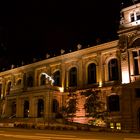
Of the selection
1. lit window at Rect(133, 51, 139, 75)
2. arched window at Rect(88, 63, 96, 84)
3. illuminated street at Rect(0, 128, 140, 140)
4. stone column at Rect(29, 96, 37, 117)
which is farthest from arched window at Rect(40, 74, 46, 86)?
illuminated street at Rect(0, 128, 140, 140)

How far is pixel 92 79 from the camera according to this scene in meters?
45.5

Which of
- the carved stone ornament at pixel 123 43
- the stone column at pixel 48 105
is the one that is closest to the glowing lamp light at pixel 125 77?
the carved stone ornament at pixel 123 43

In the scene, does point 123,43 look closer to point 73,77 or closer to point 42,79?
point 73,77

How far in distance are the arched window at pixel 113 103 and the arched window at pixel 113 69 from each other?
126 inches

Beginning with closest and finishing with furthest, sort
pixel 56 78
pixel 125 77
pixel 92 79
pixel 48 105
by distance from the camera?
pixel 125 77, pixel 48 105, pixel 92 79, pixel 56 78

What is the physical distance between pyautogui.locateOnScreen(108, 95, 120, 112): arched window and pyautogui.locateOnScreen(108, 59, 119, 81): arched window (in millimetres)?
3201

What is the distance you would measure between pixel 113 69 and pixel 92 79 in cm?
464

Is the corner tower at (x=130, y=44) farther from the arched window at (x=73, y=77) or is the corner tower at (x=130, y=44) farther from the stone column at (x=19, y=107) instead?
the stone column at (x=19, y=107)

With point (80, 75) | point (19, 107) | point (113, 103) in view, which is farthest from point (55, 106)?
point (113, 103)

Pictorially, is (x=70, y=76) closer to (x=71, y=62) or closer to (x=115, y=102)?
(x=71, y=62)

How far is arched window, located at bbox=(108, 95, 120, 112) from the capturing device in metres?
40.2

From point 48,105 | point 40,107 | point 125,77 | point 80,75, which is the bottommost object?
point 40,107

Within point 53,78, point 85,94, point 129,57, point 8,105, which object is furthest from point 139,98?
point 8,105

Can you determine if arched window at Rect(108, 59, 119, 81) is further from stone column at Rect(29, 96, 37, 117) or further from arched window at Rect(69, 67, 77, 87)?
stone column at Rect(29, 96, 37, 117)
